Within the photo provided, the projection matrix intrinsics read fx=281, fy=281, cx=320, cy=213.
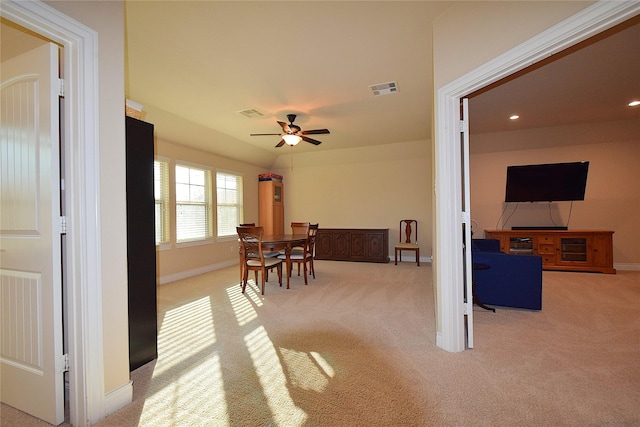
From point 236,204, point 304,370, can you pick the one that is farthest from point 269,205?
point 304,370

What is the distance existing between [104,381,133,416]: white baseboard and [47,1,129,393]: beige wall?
0.10ft

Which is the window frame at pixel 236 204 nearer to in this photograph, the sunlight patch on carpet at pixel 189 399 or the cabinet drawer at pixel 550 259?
the sunlight patch on carpet at pixel 189 399

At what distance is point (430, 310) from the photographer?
3.23 m

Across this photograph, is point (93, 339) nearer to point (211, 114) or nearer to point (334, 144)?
point (211, 114)

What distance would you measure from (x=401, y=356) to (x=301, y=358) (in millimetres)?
773

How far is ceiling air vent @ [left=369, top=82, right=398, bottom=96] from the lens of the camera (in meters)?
3.54

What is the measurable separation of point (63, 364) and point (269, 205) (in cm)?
574

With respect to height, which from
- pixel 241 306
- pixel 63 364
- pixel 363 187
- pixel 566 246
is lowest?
pixel 241 306

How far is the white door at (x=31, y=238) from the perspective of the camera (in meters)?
Answer: 1.47

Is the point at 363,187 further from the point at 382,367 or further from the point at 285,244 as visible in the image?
the point at 382,367

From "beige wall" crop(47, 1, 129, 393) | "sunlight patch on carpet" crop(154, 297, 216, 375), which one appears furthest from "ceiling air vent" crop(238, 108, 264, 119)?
"sunlight patch on carpet" crop(154, 297, 216, 375)

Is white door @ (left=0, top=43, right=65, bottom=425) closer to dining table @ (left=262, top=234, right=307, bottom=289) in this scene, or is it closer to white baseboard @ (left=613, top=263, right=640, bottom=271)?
dining table @ (left=262, top=234, right=307, bottom=289)

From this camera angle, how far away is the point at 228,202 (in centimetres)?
643

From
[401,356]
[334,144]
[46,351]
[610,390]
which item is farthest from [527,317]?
[334,144]
